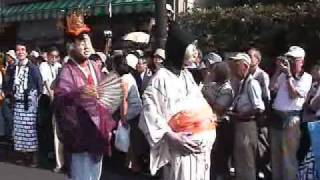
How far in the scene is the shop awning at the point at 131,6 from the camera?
16266mm

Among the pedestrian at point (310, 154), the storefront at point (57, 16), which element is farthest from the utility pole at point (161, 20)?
the storefront at point (57, 16)

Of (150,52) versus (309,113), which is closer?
(309,113)

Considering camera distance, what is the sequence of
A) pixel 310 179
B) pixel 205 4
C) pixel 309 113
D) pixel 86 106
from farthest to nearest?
pixel 205 4 < pixel 309 113 < pixel 310 179 < pixel 86 106

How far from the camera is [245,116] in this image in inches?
319

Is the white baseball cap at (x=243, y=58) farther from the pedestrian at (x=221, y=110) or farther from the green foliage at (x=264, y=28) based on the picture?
the green foliage at (x=264, y=28)

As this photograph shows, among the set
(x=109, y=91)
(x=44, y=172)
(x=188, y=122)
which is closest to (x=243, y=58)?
(x=109, y=91)

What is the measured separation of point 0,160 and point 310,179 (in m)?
6.89

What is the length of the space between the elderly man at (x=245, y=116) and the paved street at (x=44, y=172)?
1.92 meters

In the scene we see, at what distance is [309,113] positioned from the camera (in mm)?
8031

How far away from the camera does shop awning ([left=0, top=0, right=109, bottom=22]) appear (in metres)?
17.7

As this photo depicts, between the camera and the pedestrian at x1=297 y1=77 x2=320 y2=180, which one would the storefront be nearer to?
the camera

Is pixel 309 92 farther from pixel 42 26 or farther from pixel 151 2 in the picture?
pixel 42 26

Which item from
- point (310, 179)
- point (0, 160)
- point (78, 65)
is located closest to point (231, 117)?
point (310, 179)

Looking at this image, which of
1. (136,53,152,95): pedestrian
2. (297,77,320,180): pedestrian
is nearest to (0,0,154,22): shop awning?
(136,53,152,95): pedestrian
